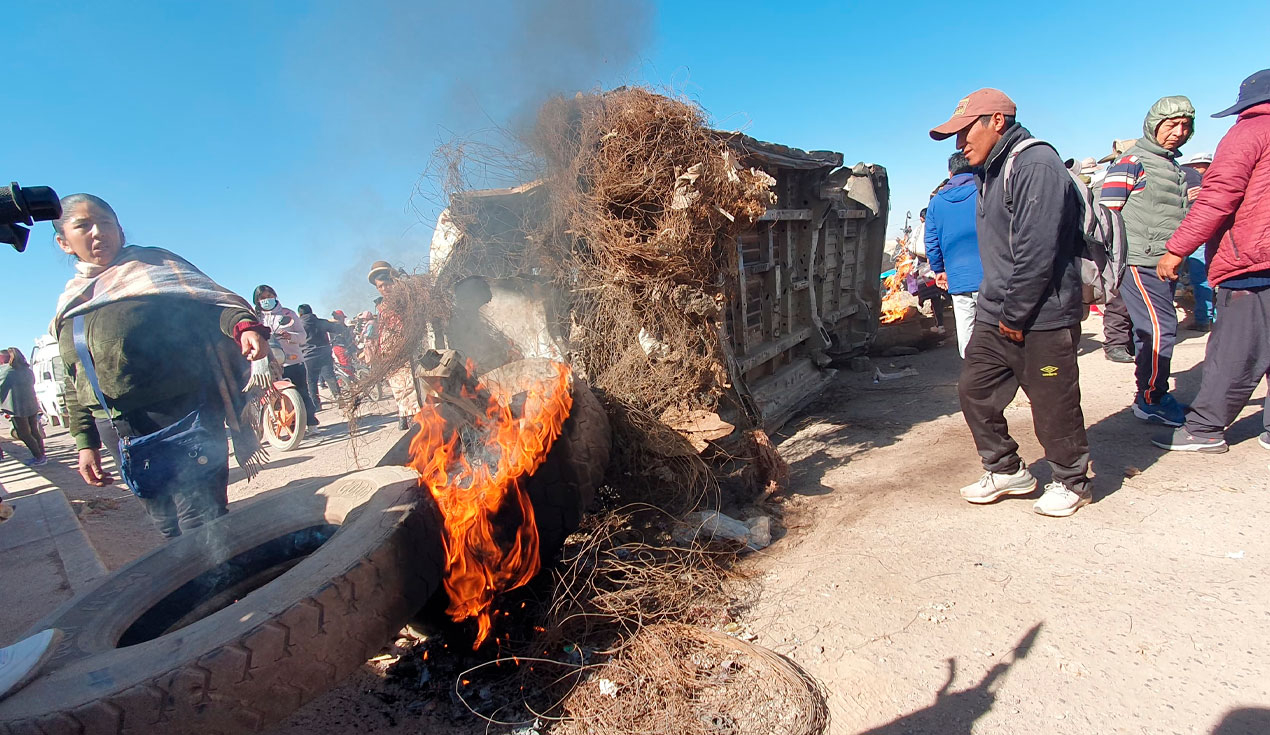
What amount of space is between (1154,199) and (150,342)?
6441mm

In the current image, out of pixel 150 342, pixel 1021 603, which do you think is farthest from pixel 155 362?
pixel 1021 603

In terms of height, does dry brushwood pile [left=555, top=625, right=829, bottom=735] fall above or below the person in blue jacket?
below

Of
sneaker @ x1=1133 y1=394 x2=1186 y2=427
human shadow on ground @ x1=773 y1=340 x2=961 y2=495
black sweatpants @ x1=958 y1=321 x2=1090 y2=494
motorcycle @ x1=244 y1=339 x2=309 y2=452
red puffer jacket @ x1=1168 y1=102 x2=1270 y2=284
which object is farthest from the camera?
motorcycle @ x1=244 y1=339 x2=309 y2=452

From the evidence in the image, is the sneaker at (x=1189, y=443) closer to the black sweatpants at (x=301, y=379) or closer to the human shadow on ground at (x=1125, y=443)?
the human shadow on ground at (x=1125, y=443)

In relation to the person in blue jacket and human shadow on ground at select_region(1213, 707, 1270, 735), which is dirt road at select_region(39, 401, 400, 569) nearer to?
human shadow on ground at select_region(1213, 707, 1270, 735)

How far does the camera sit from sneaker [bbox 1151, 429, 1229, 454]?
146 inches

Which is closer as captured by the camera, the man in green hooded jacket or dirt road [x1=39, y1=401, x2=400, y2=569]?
the man in green hooded jacket

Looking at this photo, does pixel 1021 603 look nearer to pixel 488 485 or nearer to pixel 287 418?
pixel 488 485

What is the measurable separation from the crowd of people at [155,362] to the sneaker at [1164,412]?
598 centimetres

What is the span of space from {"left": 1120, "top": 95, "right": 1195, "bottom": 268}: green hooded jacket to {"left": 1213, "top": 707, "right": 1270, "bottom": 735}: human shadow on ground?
353 cm

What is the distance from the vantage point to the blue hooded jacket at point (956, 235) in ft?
13.3

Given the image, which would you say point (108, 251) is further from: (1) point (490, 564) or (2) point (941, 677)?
(2) point (941, 677)

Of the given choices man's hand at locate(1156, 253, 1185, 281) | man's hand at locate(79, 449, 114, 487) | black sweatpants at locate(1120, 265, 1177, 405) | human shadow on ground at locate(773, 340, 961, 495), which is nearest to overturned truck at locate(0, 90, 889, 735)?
human shadow on ground at locate(773, 340, 961, 495)

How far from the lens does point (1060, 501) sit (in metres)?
3.18
